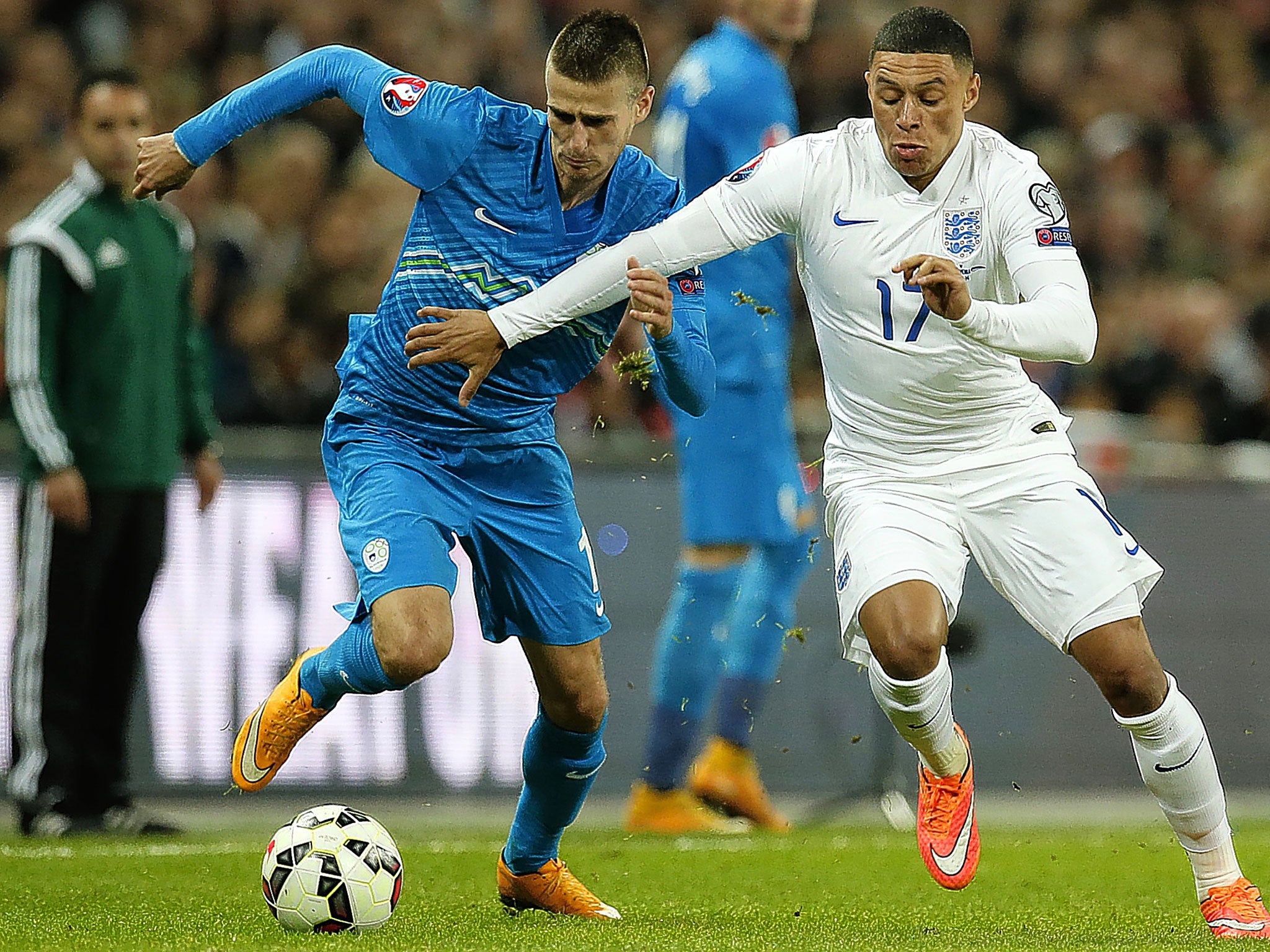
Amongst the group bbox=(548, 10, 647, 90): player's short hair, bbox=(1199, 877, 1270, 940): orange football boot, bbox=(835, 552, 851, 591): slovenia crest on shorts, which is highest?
bbox=(548, 10, 647, 90): player's short hair

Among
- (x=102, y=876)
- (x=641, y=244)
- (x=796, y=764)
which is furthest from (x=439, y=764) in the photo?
(x=641, y=244)

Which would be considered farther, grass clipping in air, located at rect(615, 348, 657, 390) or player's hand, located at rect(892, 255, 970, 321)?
grass clipping in air, located at rect(615, 348, 657, 390)

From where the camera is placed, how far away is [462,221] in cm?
504

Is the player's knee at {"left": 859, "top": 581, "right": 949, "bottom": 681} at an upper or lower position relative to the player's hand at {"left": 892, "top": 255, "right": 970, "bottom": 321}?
lower

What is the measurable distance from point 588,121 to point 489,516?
1.12 meters

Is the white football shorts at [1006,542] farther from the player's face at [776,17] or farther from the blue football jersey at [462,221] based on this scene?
the player's face at [776,17]

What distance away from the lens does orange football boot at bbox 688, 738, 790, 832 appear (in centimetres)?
742

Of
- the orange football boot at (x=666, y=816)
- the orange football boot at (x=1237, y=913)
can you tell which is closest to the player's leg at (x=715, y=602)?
the orange football boot at (x=666, y=816)

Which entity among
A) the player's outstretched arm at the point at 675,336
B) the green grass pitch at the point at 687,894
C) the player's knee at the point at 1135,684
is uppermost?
the player's outstretched arm at the point at 675,336

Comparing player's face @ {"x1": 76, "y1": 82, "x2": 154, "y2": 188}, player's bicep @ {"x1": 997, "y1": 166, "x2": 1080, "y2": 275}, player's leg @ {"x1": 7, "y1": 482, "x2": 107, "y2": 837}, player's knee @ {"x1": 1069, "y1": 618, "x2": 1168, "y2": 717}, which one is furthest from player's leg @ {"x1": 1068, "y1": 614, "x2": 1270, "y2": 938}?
player's face @ {"x1": 76, "y1": 82, "x2": 154, "y2": 188}

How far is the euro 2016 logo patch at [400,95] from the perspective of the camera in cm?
498

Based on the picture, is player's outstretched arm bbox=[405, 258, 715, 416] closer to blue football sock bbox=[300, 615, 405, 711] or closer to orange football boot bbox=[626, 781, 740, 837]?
blue football sock bbox=[300, 615, 405, 711]

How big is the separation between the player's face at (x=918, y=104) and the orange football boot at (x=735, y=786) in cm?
312

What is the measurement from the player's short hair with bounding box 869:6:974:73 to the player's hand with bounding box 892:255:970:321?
0.71 m
